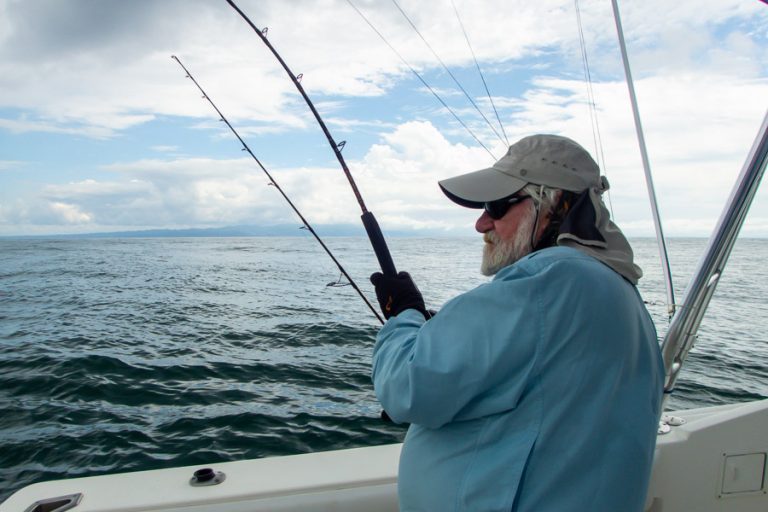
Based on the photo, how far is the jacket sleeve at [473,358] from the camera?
1215mm

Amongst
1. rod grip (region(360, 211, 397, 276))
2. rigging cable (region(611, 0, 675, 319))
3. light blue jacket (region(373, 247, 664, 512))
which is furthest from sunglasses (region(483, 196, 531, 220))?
rigging cable (region(611, 0, 675, 319))

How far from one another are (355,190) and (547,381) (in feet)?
6.01

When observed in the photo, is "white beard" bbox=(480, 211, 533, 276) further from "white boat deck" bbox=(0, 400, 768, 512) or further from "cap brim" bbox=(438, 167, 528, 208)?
"white boat deck" bbox=(0, 400, 768, 512)

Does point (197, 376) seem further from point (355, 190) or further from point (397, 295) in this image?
point (397, 295)

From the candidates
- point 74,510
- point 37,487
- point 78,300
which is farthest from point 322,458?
→ point 78,300

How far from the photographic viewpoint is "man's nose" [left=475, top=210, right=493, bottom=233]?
1558 mm

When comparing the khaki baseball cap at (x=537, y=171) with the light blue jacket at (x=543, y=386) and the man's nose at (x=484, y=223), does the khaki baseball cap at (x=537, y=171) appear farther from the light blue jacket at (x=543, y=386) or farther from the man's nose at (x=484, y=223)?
the light blue jacket at (x=543, y=386)

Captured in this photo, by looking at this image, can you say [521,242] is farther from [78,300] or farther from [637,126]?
[78,300]

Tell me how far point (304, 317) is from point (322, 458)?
1119cm

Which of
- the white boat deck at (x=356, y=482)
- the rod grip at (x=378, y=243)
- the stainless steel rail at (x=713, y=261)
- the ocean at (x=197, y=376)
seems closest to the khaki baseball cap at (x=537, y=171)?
the rod grip at (x=378, y=243)

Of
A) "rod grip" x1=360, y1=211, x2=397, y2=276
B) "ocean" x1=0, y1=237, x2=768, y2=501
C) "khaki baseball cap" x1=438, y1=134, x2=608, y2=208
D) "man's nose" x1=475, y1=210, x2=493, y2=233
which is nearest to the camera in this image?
"khaki baseball cap" x1=438, y1=134, x2=608, y2=208

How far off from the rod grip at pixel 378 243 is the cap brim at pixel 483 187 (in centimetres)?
48

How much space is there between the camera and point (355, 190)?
289 centimetres

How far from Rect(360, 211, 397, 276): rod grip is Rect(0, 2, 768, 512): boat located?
0.94 metres
